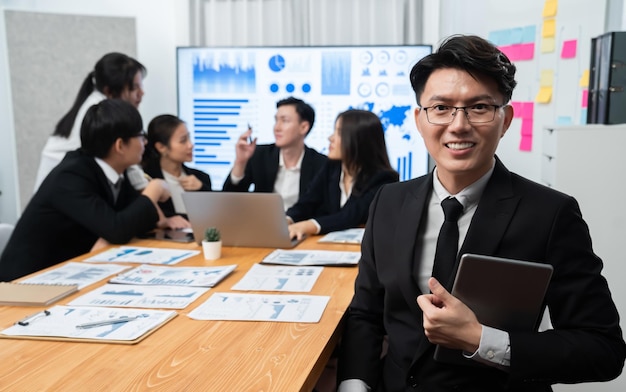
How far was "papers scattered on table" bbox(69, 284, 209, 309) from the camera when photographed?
156 cm

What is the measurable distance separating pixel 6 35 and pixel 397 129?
9.53 feet

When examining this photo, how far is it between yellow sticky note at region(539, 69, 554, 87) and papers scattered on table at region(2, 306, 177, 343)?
2.87 m

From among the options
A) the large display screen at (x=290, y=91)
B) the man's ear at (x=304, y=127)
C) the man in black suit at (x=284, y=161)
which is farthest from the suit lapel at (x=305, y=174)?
the large display screen at (x=290, y=91)

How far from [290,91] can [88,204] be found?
2424 mm

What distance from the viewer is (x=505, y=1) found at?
3.88 meters

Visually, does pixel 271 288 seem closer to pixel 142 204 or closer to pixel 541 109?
pixel 142 204

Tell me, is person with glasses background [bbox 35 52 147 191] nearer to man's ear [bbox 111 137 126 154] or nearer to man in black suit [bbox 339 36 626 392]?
man's ear [bbox 111 137 126 154]

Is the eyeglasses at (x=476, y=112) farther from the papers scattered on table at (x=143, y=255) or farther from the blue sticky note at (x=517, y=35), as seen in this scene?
the blue sticky note at (x=517, y=35)

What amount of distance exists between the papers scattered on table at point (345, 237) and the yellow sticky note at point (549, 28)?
1.86 m

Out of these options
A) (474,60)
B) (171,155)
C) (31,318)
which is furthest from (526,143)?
(31,318)

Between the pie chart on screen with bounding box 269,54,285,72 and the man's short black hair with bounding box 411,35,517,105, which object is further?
the pie chart on screen with bounding box 269,54,285,72

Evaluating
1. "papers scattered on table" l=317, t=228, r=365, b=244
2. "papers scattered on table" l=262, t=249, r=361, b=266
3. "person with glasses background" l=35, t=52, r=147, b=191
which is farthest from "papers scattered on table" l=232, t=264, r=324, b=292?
"person with glasses background" l=35, t=52, r=147, b=191

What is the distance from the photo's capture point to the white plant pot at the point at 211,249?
81.5 inches

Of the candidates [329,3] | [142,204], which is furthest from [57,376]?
[329,3]
